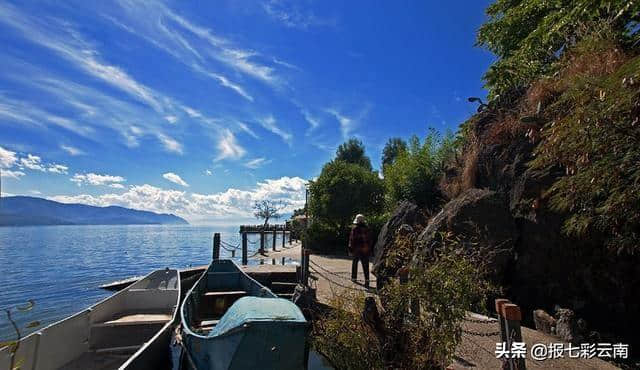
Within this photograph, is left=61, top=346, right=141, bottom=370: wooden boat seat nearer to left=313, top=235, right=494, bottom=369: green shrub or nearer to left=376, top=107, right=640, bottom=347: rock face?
left=313, top=235, right=494, bottom=369: green shrub

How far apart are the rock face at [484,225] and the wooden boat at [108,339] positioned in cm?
546

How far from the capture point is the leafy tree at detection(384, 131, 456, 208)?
444 inches

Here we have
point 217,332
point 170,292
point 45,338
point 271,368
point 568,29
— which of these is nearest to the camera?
point 271,368

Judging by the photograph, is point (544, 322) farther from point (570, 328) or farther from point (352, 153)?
point (352, 153)

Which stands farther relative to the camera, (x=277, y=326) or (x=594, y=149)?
(x=277, y=326)

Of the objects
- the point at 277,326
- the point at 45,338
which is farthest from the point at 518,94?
the point at 45,338

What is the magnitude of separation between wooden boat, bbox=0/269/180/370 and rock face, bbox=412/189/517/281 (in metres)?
5.46

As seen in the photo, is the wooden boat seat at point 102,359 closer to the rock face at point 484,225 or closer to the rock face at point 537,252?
the rock face at point 537,252

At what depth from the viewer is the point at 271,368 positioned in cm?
414

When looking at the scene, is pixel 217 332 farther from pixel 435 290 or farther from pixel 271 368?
pixel 435 290

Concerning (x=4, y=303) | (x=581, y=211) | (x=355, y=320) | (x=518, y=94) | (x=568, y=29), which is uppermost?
(x=568, y=29)

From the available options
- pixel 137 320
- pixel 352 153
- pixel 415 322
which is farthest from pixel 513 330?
pixel 352 153

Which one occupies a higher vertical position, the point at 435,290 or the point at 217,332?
the point at 435,290

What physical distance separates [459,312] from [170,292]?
26.6 feet
